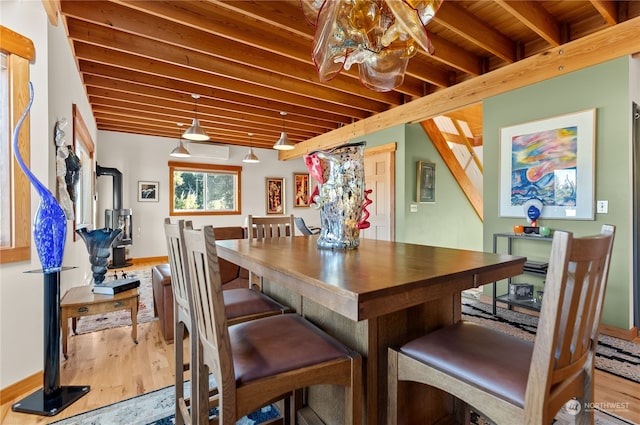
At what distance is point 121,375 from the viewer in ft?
6.74

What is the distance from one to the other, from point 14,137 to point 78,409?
5.10 ft

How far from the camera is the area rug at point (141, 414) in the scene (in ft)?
5.28

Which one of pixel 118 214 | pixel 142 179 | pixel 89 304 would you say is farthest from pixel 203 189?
pixel 89 304

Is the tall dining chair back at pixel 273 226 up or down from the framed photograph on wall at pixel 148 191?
down

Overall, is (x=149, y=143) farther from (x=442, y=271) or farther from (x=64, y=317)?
(x=442, y=271)

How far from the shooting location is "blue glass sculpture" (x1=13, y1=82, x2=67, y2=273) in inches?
67.2

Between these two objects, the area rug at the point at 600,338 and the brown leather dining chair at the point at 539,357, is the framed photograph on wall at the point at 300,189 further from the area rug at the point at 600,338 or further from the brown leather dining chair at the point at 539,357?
the brown leather dining chair at the point at 539,357

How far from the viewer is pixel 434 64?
3809mm

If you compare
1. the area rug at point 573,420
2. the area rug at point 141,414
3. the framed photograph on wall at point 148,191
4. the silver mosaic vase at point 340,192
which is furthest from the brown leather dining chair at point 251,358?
the framed photograph on wall at point 148,191

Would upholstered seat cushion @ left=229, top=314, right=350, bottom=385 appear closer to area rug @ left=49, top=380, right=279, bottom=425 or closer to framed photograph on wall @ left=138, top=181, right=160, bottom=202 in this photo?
area rug @ left=49, top=380, right=279, bottom=425

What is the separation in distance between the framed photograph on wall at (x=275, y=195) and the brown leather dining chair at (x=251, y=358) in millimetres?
6984

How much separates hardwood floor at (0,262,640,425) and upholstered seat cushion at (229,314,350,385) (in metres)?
1.21

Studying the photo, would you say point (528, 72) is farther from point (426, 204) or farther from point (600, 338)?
point (600, 338)

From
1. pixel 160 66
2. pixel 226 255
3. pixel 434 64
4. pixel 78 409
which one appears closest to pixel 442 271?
pixel 226 255
